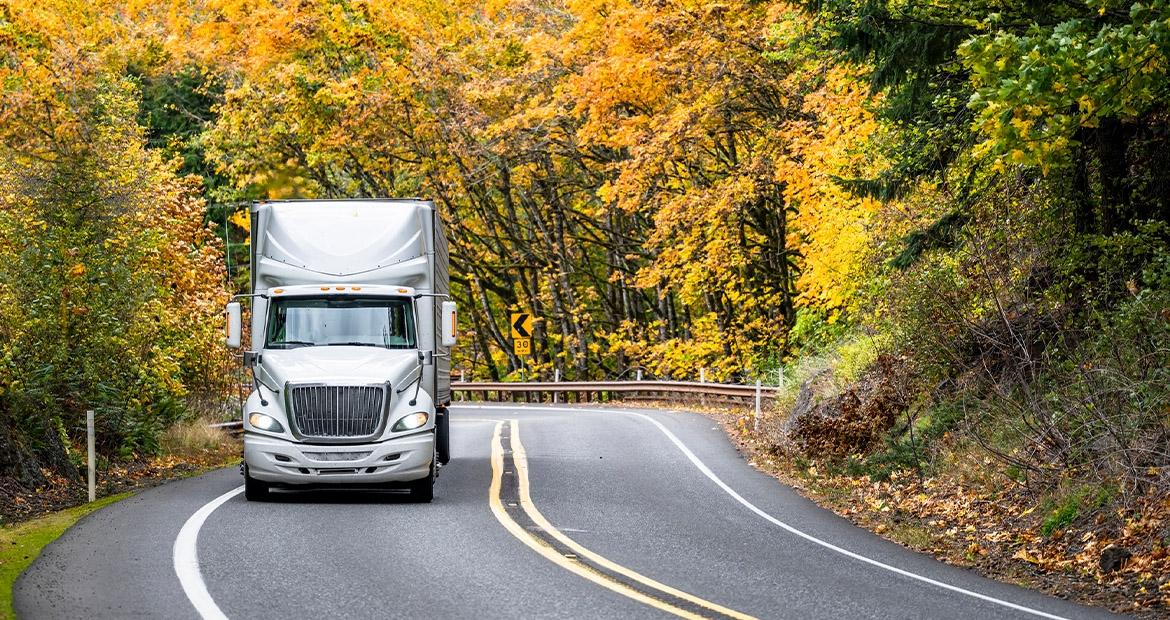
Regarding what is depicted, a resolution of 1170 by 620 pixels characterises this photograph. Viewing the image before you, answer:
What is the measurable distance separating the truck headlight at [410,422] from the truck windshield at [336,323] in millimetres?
1194

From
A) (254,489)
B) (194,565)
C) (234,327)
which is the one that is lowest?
(194,565)

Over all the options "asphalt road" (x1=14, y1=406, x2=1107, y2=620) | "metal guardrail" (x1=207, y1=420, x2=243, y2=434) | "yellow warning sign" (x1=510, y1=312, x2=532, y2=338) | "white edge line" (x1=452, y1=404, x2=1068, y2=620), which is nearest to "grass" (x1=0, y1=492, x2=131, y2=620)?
"asphalt road" (x1=14, y1=406, x2=1107, y2=620)

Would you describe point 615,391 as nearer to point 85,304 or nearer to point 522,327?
point 522,327

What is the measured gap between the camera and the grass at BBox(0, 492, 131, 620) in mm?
10273

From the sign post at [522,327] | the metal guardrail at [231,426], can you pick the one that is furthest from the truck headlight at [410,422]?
Answer: the sign post at [522,327]

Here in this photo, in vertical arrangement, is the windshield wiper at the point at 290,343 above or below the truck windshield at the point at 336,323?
below

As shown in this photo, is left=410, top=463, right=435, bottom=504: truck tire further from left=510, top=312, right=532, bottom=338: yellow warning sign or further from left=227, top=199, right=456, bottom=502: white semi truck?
left=510, top=312, right=532, bottom=338: yellow warning sign

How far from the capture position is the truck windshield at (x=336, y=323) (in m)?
16.5

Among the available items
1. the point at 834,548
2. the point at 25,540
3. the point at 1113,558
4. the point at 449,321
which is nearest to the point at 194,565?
the point at 25,540

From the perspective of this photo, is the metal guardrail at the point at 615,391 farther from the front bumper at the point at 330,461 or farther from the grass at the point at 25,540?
the grass at the point at 25,540

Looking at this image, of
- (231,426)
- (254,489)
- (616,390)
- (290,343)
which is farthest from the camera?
(616,390)

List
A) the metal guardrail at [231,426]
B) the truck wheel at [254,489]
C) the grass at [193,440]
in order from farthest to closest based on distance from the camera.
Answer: the metal guardrail at [231,426]
the grass at [193,440]
the truck wheel at [254,489]

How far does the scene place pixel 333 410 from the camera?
50.7 feet

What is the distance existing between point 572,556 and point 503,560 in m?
0.66
